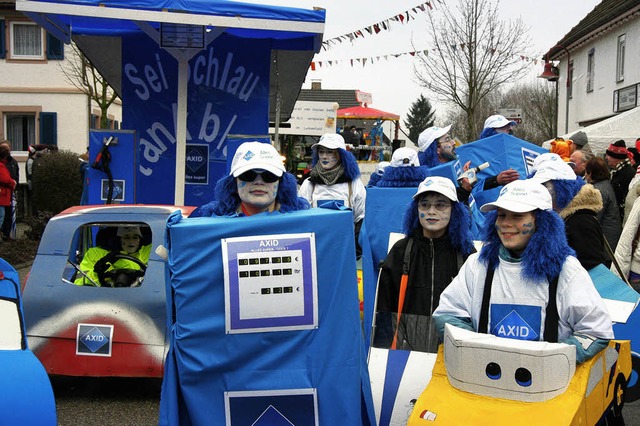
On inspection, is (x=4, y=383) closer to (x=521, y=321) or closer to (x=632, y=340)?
(x=521, y=321)

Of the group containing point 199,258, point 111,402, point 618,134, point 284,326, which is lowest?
point 111,402

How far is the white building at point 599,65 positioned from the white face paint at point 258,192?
17.1m

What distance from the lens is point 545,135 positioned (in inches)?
2295

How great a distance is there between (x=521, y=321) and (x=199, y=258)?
5.24ft

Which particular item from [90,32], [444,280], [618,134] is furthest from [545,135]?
[444,280]

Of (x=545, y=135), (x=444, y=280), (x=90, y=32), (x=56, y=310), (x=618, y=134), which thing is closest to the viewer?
(x=444, y=280)

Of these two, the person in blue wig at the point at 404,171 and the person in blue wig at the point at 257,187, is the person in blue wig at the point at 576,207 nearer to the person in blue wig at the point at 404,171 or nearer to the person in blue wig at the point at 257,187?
the person in blue wig at the point at 404,171

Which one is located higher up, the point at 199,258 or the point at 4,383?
the point at 199,258

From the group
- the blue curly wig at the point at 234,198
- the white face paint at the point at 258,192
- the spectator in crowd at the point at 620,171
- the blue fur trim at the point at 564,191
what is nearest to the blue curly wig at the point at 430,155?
the blue fur trim at the point at 564,191

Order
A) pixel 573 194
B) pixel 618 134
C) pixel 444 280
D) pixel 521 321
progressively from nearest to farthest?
1. pixel 521 321
2. pixel 444 280
3. pixel 573 194
4. pixel 618 134

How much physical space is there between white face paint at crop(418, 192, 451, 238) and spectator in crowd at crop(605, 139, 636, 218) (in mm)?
5790

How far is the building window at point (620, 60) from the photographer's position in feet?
94.2

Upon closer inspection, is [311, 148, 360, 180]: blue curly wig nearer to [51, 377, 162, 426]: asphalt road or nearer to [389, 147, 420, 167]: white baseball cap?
[389, 147, 420, 167]: white baseball cap

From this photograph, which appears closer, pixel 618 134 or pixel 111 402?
pixel 111 402
